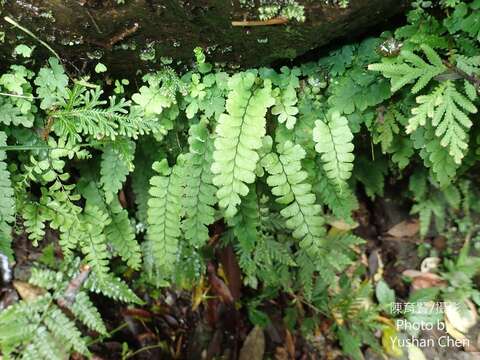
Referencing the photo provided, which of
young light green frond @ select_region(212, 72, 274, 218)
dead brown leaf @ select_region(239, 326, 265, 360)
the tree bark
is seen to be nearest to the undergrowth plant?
young light green frond @ select_region(212, 72, 274, 218)

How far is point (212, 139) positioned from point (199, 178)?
220 millimetres

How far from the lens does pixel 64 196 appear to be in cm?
229

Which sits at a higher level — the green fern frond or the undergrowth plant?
the undergrowth plant

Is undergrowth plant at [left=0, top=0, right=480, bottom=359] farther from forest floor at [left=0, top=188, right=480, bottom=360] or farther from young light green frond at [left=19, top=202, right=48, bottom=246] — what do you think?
forest floor at [left=0, top=188, right=480, bottom=360]

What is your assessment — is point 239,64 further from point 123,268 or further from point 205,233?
point 123,268

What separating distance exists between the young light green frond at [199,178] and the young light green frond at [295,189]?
0.31m

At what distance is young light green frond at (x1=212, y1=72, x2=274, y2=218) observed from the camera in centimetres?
195

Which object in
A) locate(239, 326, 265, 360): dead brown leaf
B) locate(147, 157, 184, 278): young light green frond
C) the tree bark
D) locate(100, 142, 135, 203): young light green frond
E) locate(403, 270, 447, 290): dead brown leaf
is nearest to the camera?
the tree bark

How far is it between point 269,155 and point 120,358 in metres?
1.90

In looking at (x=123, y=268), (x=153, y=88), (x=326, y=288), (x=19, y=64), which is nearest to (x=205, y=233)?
(x=153, y=88)

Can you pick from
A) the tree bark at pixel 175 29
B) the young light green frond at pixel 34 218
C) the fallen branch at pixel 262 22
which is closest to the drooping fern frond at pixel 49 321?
the young light green frond at pixel 34 218

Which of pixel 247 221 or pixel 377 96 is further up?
pixel 377 96

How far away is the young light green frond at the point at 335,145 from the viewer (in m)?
2.05

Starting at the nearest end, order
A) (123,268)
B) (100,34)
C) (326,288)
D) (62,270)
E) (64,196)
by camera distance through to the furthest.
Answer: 1. (100,34)
2. (64,196)
3. (62,270)
4. (123,268)
5. (326,288)
